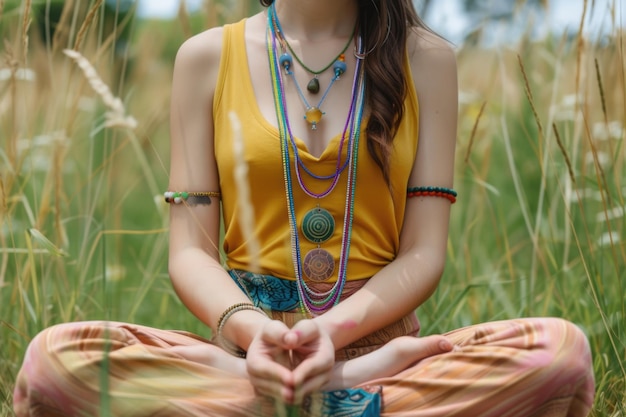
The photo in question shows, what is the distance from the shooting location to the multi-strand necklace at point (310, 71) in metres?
1.73

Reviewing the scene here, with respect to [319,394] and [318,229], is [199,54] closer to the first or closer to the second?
[318,229]

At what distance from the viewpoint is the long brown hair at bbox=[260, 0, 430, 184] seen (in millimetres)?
1697

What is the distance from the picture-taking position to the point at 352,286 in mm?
1704

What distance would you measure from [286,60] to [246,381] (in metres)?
0.60

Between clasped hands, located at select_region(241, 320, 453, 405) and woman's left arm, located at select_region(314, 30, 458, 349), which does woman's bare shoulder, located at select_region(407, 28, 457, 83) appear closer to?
woman's left arm, located at select_region(314, 30, 458, 349)

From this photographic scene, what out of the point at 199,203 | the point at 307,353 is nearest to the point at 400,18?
the point at 199,203

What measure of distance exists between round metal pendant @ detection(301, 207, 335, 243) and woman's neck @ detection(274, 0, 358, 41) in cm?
34

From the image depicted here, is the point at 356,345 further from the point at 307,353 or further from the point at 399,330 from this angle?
the point at 307,353

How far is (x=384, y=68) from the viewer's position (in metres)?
1.74

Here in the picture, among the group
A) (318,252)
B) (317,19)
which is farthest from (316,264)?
(317,19)

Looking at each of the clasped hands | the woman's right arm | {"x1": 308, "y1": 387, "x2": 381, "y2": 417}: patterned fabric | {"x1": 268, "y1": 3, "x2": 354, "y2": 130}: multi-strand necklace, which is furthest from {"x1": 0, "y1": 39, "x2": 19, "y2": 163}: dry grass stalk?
{"x1": 308, "y1": 387, "x2": 381, "y2": 417}: patterned fabric

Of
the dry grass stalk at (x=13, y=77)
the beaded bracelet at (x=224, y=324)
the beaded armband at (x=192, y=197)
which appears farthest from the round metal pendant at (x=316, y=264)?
the dry grass stalk at (x=13, y=77)

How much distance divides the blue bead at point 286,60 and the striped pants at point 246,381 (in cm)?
57

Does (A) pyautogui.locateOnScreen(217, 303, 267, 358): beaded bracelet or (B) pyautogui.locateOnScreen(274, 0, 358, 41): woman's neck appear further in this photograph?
(B) pyautogui.locateOnScreen(274, 0, 358, 41): woman's neck
